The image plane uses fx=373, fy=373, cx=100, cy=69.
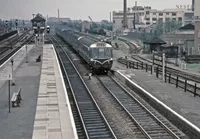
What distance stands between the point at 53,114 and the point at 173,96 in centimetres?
816

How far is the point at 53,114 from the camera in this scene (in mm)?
17797

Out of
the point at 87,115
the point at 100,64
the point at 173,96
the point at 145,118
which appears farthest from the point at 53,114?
the point at 100,64

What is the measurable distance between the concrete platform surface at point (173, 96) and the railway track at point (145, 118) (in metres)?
1.05

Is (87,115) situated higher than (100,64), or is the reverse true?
(100,64)

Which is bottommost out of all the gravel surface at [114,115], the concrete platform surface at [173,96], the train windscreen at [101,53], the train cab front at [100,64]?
the gravel surface at [114,115]

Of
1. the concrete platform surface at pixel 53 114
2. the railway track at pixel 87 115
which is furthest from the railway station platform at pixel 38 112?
the railway track at pixel 87 115

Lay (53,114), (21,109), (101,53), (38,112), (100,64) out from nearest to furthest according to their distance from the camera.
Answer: (53,114)
(38,112)
(21,109)
(100,64)
(101,53)

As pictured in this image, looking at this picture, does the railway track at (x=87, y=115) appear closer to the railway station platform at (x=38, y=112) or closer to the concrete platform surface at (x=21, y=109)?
the railway station platform at (x=38, y=112)

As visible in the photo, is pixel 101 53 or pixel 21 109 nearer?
pixel 21 109

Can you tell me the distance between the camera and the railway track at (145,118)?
53.2 feet

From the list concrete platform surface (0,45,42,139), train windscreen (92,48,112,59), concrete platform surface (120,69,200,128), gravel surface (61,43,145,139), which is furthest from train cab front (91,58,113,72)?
concrete platform surface (0,45,42,139)

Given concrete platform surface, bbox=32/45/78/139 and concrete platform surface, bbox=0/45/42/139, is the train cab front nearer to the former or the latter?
concrete platform surface, bbox=0/45/42/139

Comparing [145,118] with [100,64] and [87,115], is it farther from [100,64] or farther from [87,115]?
[100,64]

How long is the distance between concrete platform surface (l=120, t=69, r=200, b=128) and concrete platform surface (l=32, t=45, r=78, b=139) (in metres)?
5.62
